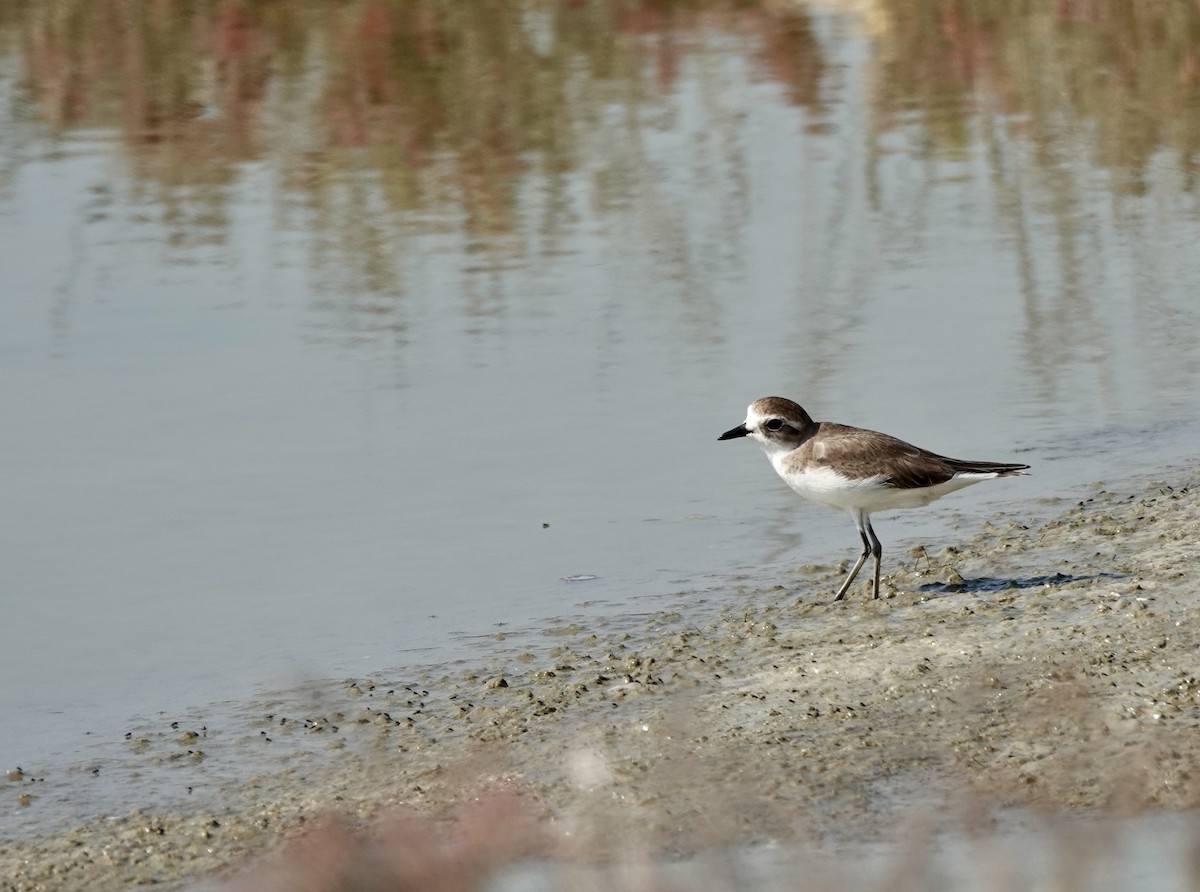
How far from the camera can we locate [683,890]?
4242 millimetres

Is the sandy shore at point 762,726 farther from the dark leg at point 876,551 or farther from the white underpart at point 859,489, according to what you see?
the white underpart at point 859,489

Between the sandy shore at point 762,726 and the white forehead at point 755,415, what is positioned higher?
the white forehead at point 755,415

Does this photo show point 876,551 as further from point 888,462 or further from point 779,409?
point 779,409

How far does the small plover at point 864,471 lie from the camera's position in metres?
7.55

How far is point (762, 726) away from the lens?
19.9 feet

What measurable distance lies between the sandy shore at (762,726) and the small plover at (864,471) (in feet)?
1.00

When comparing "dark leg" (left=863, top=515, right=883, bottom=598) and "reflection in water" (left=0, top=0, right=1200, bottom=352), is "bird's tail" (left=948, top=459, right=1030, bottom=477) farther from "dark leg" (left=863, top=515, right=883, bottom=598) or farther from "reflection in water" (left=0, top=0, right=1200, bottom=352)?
"reflection in water" (left=0, top=0, right=1200, bottom=352)

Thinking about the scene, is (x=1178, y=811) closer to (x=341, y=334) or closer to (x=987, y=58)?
(x=341, y=334)

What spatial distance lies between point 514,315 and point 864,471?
398cm

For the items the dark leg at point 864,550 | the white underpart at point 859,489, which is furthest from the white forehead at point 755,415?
→ the dark leg at point 864,550

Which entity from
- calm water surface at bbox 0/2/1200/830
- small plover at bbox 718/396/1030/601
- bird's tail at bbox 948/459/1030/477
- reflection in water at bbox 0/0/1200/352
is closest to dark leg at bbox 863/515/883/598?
small plover at bbox 718/396/1030/601

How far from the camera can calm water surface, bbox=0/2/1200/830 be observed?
26.2 ft

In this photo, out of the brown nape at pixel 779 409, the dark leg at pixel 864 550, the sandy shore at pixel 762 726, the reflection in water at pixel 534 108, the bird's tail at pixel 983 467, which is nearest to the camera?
the sandy shore at pixel 762 726

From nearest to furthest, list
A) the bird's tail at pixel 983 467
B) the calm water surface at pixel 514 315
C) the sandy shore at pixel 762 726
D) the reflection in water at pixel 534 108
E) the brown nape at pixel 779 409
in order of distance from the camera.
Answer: the sandy shore at pixel 762 726
the bird's tail at pixel 983 467
the brown nape at pixel 779 409
the calm water surface at pixel 514 315
the reflection in water at pixel 534 108
